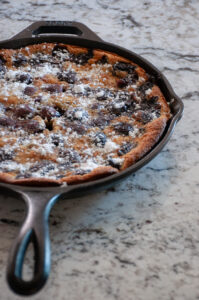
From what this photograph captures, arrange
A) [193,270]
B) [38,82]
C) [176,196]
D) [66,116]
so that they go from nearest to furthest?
[193,270] < [176,196] < [66,116] < [38,82]

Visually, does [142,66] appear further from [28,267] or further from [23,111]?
[28,267]

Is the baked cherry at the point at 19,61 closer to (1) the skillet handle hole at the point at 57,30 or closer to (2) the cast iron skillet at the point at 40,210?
(1) the skillet handle hole at the point at 57,30

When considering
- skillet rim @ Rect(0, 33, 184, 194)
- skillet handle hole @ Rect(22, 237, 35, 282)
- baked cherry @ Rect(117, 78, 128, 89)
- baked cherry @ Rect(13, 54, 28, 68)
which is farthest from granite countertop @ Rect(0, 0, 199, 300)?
baked cherry @ Rect(13, 54, 28, 68)

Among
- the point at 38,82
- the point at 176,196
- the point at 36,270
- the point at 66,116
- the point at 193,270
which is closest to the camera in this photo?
the point at 36,270

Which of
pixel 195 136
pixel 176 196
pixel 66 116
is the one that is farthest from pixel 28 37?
pixel 176 196

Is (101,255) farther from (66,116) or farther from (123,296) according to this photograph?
(66,116)

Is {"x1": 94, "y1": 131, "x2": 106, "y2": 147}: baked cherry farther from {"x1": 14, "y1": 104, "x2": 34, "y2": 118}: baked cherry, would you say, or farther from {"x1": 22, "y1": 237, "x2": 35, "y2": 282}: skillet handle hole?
{"x1": 22, "y1": 237, "x2": 35, "y2": 282}: skillet handle hole

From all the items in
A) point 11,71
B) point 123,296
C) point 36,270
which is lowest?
point 123,296
